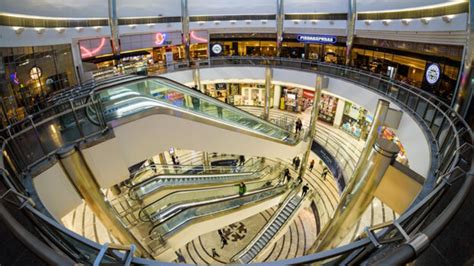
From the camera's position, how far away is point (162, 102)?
6.95 metres

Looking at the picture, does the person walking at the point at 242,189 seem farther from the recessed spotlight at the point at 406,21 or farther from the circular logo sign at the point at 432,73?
the recessed spotlight at the point at 406,21

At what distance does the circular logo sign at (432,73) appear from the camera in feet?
33.2

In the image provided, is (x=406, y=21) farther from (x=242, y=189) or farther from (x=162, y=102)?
(x=162, y=102)

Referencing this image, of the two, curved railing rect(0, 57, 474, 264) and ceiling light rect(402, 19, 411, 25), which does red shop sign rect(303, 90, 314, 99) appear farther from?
curved railing rect(0, 57, 474, 264)

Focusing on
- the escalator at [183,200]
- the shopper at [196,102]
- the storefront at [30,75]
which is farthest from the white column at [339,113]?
the storefront at [30,75]

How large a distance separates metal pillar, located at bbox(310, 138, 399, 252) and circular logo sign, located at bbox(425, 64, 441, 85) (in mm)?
7133

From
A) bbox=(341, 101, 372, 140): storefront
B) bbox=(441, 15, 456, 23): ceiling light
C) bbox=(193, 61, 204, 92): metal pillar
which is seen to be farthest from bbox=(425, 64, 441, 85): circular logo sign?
bbox=(193, 61, 204, 92): metal pillar

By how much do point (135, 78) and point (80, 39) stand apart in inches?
369

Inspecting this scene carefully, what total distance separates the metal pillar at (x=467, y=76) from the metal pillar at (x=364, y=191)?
12.2 ft

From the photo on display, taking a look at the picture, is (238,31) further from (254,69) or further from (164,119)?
(164,119)

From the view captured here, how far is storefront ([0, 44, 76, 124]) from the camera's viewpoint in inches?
356

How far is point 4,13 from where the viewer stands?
8.49 metres

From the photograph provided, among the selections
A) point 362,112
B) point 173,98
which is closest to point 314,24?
point 362,112

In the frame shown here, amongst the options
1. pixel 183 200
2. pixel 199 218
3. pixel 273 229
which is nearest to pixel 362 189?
pixel 199 218
